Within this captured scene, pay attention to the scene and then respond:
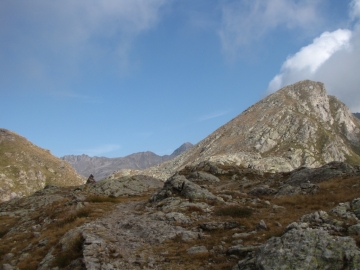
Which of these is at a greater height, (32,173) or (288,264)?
(32,173)

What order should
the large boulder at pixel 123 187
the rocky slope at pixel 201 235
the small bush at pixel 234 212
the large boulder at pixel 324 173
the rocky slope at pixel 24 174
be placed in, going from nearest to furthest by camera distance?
the rocky slope at pixel 201 235 → the small bush at pixel 234 212 → the large boulder at pixel 324 173 → the large boulder at pixel 123 187 → the rocky slope at pixel 24 174

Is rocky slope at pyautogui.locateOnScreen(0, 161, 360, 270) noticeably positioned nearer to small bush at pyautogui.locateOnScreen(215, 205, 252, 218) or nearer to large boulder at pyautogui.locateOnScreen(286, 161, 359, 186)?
small bush at pyautogui.locateOnScreen(215, 205, 252, 218)

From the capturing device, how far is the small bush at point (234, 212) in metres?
21.1

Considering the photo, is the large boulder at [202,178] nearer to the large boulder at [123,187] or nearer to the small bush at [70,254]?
the large boulder at [123,187]

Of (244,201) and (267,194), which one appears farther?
(267,194)

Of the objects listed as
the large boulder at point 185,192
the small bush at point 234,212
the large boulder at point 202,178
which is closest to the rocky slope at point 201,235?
the small bush at point 234,212

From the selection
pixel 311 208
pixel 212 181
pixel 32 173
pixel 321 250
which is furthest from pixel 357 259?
pixel 32 173

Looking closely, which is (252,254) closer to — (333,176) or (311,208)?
(311,208)

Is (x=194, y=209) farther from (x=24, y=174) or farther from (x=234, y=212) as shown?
(x=24, y=174)

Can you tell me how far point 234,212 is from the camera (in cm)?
2155

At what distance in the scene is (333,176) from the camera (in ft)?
127

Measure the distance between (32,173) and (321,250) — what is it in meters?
205

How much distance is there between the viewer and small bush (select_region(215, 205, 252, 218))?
21.1 m

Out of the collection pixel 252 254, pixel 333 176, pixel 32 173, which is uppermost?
pixel 32 173
